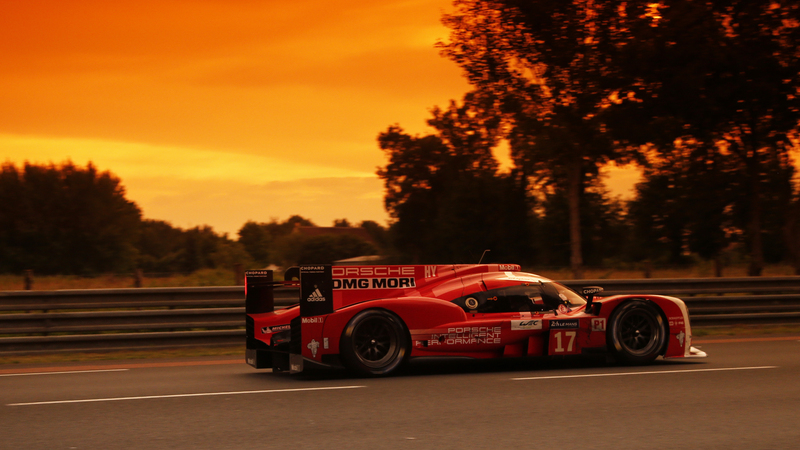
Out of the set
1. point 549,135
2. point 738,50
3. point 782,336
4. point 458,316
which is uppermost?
point 738,50

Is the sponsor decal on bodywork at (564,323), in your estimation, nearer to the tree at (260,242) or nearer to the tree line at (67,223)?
the tree line at (67,223)

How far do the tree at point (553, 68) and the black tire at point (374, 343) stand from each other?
10577 mm

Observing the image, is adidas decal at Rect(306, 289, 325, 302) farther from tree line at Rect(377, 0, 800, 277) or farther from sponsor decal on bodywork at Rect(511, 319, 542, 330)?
tree line at Rect(377, 0, 800, 277)

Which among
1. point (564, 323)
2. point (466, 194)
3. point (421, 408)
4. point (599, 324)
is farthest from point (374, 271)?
point (466, 194)

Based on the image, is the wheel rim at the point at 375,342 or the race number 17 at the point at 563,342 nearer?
the wheel rim at the point at 375,342

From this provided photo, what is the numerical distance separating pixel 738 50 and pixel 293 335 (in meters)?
15.3

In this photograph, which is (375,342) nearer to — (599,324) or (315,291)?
(315,291)

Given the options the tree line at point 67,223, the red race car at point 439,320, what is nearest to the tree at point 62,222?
the tree line at point 67,223

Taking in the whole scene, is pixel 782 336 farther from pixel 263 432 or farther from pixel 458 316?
pixel 263 432

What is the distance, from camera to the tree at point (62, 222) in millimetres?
55500

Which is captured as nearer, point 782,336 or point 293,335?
point 293,335

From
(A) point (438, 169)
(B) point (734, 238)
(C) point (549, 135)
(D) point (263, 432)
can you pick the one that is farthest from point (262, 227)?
(D) point (263, 432)

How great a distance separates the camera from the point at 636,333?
9430 millimetres

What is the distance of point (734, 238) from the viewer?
145 ft
